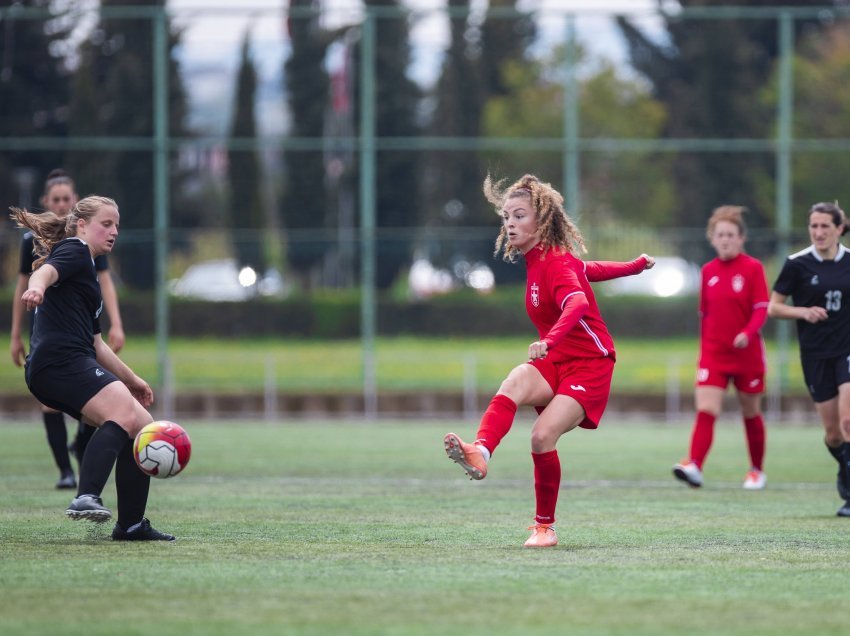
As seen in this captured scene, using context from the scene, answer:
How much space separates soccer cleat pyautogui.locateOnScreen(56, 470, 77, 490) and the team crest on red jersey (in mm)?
5395

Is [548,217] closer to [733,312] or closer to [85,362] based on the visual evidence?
[85,362]

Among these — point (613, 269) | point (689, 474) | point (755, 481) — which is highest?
point (613, 269)

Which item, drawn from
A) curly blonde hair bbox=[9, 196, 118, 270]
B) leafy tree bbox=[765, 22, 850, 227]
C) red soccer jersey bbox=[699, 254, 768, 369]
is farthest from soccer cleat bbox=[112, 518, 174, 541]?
leafy tree bbox=[765, 22, 850, 227]

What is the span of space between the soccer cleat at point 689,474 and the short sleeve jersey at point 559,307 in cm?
371

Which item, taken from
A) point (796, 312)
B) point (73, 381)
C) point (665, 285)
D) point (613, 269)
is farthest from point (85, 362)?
point (665, 285)

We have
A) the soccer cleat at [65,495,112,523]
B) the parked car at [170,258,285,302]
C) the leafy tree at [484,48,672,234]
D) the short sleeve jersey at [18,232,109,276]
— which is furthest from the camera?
the leafy tree at [484,48,672,234]

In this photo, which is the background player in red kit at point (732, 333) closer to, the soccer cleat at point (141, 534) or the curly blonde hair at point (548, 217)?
the curly blonde hair at point (548, 217)

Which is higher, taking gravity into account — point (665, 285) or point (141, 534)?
point (665, 285)

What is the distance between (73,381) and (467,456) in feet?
6.79

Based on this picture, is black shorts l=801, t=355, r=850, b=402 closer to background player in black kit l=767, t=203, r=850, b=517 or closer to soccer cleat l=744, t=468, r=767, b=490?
background player in black kit l=767, t=203, r=850, b=517

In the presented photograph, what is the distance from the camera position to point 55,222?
25.3 feet

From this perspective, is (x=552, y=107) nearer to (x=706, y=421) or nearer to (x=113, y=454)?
(x=706, y=421)

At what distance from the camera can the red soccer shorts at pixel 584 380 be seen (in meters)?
7.48

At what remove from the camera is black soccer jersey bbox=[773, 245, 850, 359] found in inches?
392
